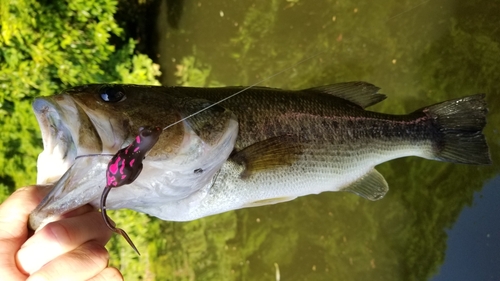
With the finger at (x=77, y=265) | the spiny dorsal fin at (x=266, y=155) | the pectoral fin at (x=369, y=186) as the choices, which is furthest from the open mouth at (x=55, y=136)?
the pectoral fin at (x=369, y=186)

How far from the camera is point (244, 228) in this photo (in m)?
3.79

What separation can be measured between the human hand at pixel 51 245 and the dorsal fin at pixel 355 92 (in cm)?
126

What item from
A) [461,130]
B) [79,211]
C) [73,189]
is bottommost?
[79,211]

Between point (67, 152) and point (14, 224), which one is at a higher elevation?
point (67, 152)

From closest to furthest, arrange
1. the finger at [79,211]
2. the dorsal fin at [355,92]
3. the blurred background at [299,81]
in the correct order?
the finger at [79,211] < the dorsal fin at [355,92] < the blurred background at [299,81]

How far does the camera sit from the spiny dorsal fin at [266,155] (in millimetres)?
1755

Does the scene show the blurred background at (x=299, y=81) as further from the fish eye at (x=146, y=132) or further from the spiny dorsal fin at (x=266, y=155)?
the fish eye at (x=146, y=132)

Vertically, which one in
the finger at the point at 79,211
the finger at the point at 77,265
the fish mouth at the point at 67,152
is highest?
the fish mouth at the point at 67,152

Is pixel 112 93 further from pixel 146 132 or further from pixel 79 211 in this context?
pixel 79 211

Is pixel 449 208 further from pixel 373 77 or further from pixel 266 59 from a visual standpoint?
pixel 266 59

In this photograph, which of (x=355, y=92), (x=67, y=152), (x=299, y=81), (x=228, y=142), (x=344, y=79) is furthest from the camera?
(x=299, y=81)

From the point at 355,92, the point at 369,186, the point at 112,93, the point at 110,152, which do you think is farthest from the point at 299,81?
the point at 110,152

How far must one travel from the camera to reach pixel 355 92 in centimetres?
212

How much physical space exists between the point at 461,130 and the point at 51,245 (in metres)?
1.99
